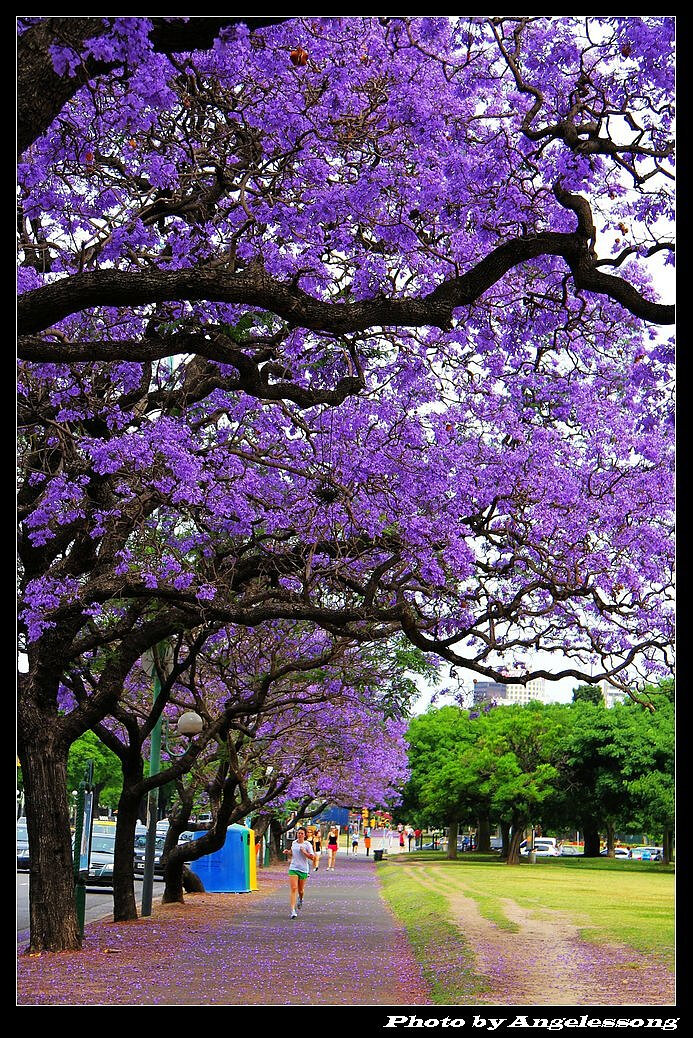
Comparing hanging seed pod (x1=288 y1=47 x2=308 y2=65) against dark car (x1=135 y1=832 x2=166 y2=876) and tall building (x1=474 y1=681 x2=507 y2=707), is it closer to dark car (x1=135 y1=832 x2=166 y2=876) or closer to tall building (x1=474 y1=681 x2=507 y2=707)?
tall building (x1=474 y1=681 x2=507 y2=707)

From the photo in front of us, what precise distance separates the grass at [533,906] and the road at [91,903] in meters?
5.67

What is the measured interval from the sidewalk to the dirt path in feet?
2.93

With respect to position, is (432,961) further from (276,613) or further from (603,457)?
(603,457)

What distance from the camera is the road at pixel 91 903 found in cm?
1978

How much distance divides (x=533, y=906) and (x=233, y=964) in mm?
13769

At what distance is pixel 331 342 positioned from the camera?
12805mm

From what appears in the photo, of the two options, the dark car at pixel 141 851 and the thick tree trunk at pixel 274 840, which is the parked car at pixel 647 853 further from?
the dark car at pixel 141 851

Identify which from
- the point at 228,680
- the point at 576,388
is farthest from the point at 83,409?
the point at 228,680

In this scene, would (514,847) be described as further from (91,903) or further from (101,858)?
(91,903)

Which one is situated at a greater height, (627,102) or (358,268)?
(627,102)

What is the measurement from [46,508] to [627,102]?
7.40m

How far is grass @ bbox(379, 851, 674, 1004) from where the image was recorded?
1465 cm

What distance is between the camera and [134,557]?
50.4 ft
